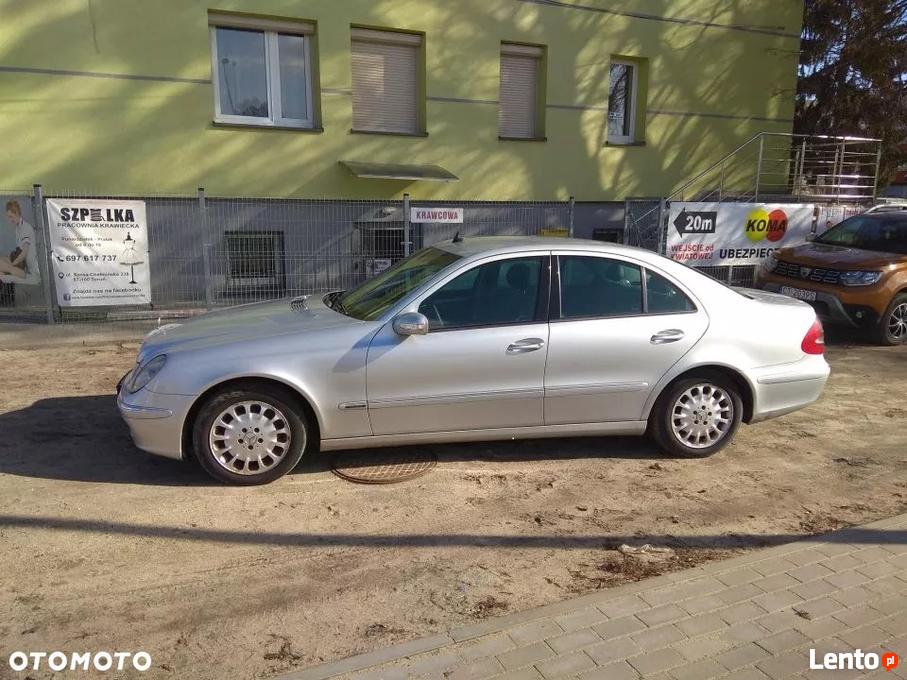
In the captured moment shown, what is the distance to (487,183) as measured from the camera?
12648mm

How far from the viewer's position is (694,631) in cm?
299

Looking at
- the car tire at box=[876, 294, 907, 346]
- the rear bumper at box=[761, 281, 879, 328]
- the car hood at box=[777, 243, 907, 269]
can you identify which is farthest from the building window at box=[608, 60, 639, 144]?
the car tire at box=[876, 294, 907, 346]

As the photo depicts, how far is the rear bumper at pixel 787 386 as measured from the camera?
508 cm

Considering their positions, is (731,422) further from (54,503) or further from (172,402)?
(54,503)

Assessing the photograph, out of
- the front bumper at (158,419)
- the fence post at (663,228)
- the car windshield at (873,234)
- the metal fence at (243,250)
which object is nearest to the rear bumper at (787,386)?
the front bumper at (158,419)

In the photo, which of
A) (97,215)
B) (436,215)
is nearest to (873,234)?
(436,215)

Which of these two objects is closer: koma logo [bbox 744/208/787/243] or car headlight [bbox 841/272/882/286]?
car headlight [bbox 841/272/882/286]

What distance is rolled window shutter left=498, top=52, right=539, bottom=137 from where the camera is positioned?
12.8 meters

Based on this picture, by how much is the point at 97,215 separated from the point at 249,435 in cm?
602

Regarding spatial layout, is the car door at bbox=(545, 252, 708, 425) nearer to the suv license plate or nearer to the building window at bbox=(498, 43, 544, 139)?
the suv license plate

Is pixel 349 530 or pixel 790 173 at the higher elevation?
pixel 790 173

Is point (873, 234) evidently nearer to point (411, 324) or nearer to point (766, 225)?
point (766, 225)

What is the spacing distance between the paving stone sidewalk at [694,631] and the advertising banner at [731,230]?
797cm

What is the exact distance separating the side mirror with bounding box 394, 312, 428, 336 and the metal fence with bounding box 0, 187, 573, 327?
6059 millimetres
